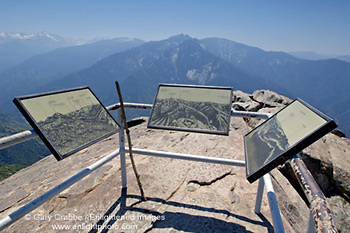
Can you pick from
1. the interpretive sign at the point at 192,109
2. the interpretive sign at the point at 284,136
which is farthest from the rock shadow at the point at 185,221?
the interpretive sign at the point at 192,109

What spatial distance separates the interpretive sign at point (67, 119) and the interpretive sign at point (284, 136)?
7.16ft

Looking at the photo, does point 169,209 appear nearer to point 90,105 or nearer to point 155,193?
point 155,193

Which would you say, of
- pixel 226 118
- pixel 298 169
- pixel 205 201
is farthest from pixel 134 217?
pixel 298 169

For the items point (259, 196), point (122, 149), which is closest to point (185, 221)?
point (259, 196)

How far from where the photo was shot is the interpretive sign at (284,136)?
1931 mm

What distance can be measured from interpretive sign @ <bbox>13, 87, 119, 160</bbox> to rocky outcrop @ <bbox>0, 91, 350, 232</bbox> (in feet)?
4.69

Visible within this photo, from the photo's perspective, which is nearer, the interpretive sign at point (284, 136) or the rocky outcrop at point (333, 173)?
the interpretive sign at point (284, 136)

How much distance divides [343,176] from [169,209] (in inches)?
220

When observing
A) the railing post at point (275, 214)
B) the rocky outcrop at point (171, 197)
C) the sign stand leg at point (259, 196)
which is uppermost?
the railing post at point (275, 214)

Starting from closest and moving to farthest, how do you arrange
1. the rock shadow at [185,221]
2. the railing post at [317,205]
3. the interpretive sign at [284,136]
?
the railing post at [317,205] < the interpretive sign at [284,136] < the rock shadow at [185,221]

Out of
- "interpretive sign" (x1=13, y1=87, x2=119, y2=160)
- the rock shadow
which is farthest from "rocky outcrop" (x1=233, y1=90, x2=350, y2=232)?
"interpretive sign" (x1=13, y1=87, x2=119, y2=160)

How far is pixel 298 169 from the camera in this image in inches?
70.7

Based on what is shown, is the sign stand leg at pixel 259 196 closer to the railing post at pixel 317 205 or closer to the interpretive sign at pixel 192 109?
the interpretive sign at pixel 192 109

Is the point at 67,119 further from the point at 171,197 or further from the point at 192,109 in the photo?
the point at 171,197
